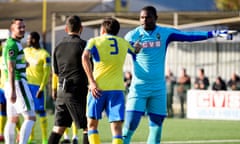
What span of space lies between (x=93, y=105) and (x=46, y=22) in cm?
3079

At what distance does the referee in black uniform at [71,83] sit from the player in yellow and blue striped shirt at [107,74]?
893mm

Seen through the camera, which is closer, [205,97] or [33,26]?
[205,97]

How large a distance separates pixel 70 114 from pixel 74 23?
1438mm

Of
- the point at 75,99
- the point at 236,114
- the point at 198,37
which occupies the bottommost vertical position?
the point at 236,114

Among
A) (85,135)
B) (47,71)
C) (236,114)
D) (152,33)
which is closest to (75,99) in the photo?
(85,135)

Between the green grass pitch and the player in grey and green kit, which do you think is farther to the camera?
the green grass pitch

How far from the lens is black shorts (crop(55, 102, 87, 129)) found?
12.7 meters

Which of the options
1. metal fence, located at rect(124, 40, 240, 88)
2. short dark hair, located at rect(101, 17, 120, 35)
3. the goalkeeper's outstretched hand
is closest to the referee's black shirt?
short dark hair, located at rect(101, 17, 120, 35)

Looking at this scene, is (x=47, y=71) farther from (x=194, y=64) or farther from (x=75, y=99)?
(x=194, y=64)

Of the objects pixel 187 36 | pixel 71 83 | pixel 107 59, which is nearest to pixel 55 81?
pixel 71 83

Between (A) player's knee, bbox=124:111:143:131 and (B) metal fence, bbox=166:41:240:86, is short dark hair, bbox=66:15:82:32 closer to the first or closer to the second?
(A) player's knee, bbox=124:111:143:131

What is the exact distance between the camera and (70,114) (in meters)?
12.8

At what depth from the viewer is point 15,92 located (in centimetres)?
1276

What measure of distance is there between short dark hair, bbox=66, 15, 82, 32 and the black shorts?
45.1 inches
